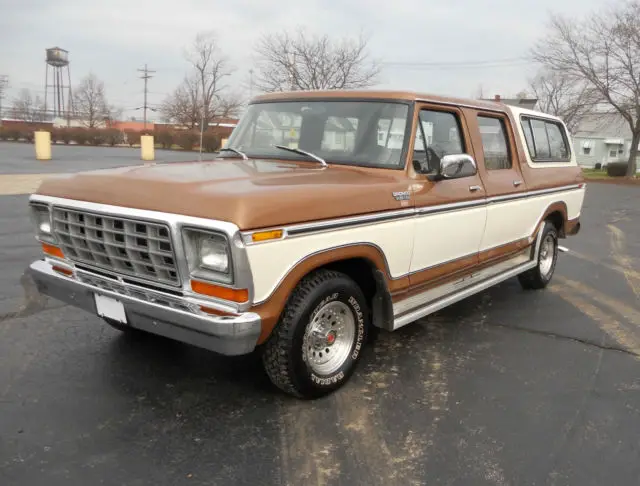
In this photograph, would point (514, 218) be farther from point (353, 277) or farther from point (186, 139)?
point (186, 139)

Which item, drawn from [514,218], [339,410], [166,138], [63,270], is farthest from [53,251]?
[166,138]

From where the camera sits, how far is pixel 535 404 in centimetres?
362

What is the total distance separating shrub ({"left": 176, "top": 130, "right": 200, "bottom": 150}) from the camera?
1633 inches

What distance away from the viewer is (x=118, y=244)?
3186 millimetres

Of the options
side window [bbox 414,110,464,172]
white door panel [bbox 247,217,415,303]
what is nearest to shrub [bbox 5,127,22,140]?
side window [bbox 414,110,464,172]

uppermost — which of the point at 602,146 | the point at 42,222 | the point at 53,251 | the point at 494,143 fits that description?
the point at 602,146

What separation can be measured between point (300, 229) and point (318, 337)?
819 millimetres

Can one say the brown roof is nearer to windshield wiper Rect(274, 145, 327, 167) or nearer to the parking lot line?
windshield wiper Rect(274, 145, 327, 167)

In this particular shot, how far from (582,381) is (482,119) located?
237cm

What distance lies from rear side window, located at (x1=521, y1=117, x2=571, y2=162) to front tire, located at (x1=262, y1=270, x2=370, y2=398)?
3.15m

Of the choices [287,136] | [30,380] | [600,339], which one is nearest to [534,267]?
[600,339]

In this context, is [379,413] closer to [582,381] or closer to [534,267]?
[582,381]

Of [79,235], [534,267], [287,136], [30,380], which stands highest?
[287,136]

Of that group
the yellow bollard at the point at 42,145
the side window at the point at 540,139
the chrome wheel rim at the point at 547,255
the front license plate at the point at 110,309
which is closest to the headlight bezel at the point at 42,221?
the front license plate at the point at 110,309
